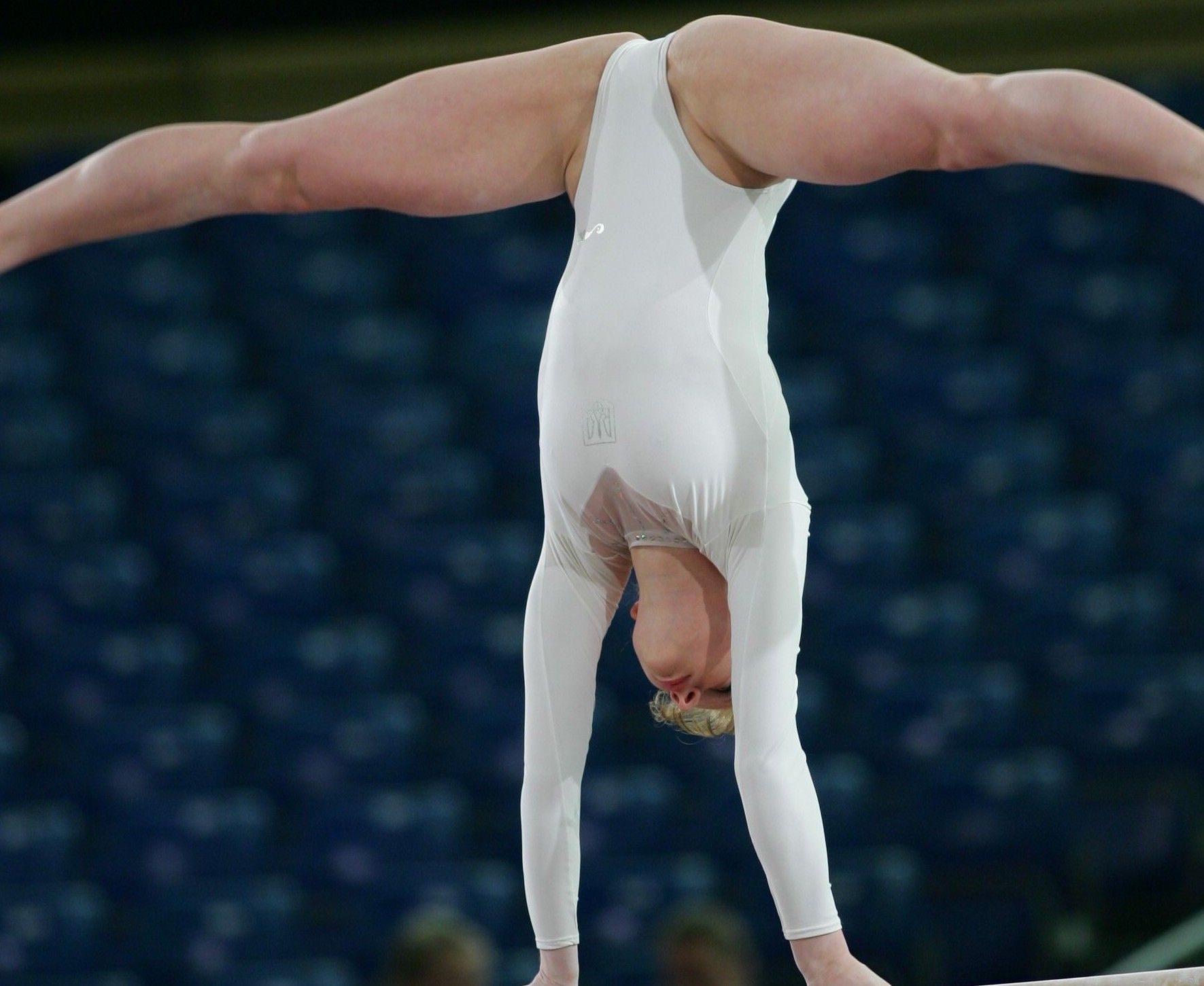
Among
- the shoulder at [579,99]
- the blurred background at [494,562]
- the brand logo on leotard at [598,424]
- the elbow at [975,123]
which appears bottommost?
the blurred background at [494,562]

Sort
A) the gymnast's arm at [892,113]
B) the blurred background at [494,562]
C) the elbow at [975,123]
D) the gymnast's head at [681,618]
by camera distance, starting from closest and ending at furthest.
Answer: the gymnast's arm at [892,113]
the elbow at [975,123]
the gymnast's head at [681,618]
the blurred background at [494,562]

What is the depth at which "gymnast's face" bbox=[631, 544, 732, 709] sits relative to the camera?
2.93 meters

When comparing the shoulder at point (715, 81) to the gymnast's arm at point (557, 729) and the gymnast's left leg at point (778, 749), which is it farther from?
the gymnast's arm at point (557, 729)

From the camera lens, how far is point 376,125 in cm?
297

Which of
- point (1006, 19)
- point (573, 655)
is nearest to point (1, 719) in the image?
point (573, 655)

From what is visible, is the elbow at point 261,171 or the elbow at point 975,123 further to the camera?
the elbow at point 261,171

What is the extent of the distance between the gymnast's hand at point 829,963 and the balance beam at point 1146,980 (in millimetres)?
240

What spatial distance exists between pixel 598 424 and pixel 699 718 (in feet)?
2.33

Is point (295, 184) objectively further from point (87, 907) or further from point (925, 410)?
Answer: point (925, 410)

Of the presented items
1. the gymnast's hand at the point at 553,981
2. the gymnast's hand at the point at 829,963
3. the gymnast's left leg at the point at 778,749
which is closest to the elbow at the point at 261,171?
the gymnast's left leg at the point at 778,749

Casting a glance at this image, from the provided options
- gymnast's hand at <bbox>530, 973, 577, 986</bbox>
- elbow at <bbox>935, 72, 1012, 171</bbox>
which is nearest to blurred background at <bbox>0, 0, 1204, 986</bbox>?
gymnast's hand at <bbox>530, 973, 577, 986</bbox>

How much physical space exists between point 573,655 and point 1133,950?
11.3 feet

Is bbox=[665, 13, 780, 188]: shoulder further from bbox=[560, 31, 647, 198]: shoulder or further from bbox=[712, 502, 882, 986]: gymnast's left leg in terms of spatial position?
bbox=[712, 502, 882, 986]: gymnast's left leg

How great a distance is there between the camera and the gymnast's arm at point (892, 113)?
7.66 ft
